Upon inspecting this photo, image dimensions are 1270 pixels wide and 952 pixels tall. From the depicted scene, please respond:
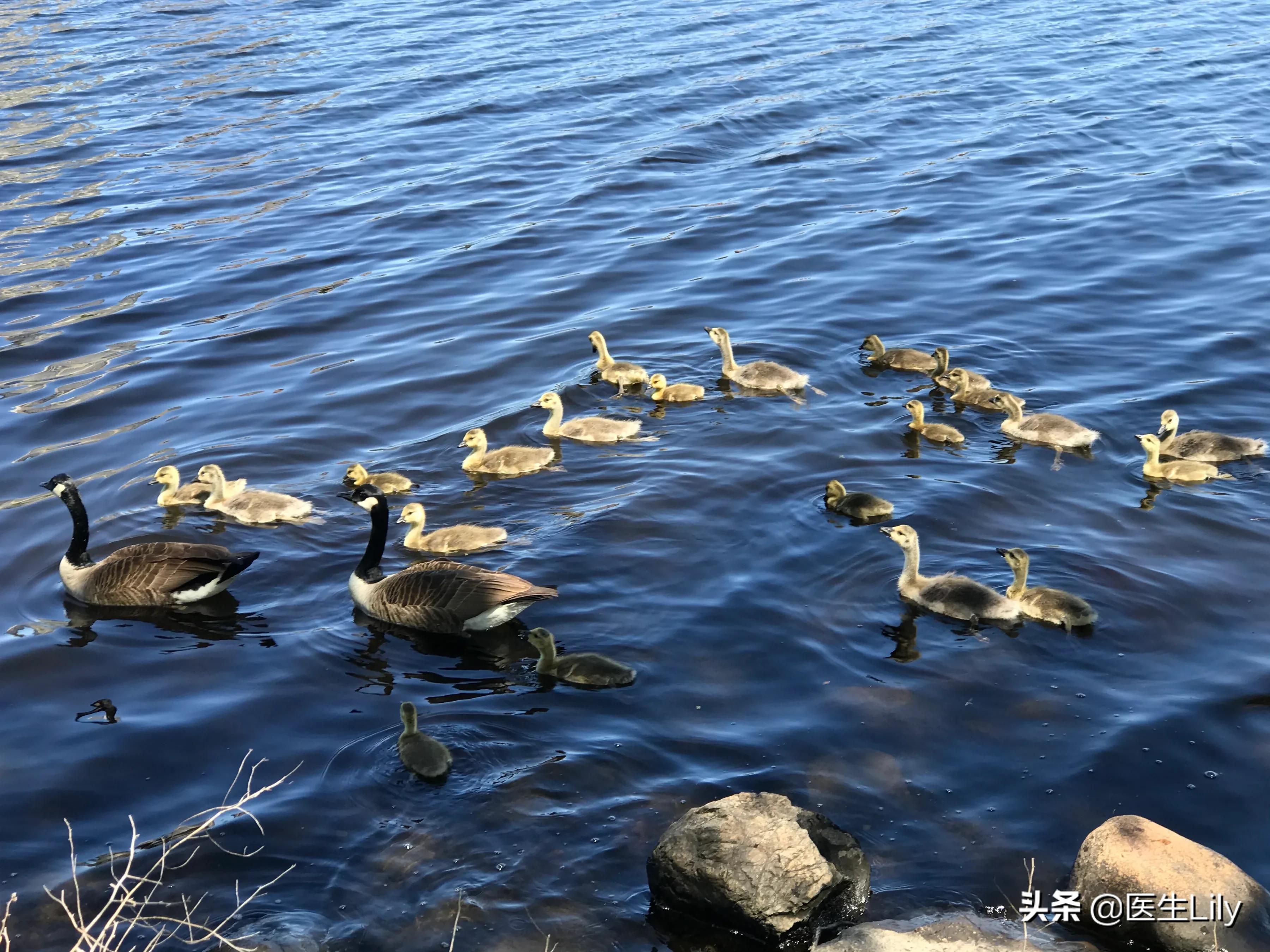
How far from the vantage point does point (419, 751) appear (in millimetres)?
9148

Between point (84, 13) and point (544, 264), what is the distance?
27.5 m

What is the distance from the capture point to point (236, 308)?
67.0ft

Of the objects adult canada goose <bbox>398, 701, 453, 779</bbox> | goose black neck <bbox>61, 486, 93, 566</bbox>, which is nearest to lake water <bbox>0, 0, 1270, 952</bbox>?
adult canada goose <bbox>398, 701, 453, 779</bbox>

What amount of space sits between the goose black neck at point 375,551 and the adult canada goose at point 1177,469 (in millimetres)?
7449

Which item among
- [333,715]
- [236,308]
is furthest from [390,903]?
[236,308]

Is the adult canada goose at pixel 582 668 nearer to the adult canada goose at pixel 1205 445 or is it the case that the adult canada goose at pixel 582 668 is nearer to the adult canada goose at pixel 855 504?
the adult canada goose at pixel 855 504

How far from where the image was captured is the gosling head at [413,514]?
12812 millimetres

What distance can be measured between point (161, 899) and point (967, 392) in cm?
1044

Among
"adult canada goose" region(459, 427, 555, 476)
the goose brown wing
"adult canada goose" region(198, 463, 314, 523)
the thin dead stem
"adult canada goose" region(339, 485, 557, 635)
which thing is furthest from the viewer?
"adult canada goose" region(459, 427, 555, 476)

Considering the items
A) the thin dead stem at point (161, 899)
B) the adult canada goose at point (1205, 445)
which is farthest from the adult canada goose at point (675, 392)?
the thin dead stem at point (161, 899)

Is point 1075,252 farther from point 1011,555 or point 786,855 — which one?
point 786,855

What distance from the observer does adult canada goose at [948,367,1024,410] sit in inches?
596

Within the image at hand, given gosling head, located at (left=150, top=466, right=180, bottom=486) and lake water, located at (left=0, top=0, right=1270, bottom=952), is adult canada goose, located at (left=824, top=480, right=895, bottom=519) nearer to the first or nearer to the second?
lake water, located at (left=0, top=0, right=1270, bottom=952)

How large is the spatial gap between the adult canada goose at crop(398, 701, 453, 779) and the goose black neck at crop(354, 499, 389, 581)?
2.54 m
